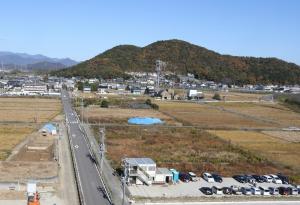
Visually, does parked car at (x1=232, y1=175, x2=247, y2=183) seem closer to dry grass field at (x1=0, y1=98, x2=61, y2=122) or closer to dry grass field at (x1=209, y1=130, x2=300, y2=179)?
dry grass field at (x1=209, y1=130, x2=300, y2=179)

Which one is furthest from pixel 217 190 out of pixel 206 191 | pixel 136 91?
pixel 136 91

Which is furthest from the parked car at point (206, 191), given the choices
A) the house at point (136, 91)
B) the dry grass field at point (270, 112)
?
the house at point (136, 91)

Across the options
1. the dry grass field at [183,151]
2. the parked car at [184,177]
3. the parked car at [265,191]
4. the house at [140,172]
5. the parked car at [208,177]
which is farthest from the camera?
the dry grass field at [183,151]

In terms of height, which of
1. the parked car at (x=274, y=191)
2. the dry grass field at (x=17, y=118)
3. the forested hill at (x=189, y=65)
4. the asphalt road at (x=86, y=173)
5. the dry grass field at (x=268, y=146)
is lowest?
the parked car at (x=274, y=191)

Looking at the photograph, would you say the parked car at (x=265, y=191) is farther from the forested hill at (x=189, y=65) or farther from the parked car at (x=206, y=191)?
the forested hill at (x=189, y=65)

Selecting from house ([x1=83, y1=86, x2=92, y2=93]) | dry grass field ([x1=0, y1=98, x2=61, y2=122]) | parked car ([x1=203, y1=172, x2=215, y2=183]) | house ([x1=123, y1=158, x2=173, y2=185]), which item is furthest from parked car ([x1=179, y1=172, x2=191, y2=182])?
house ([x1=83, y1=86, x2=92, y2=93])

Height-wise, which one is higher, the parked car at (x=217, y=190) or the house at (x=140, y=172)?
the house at (x=140, y=172)
